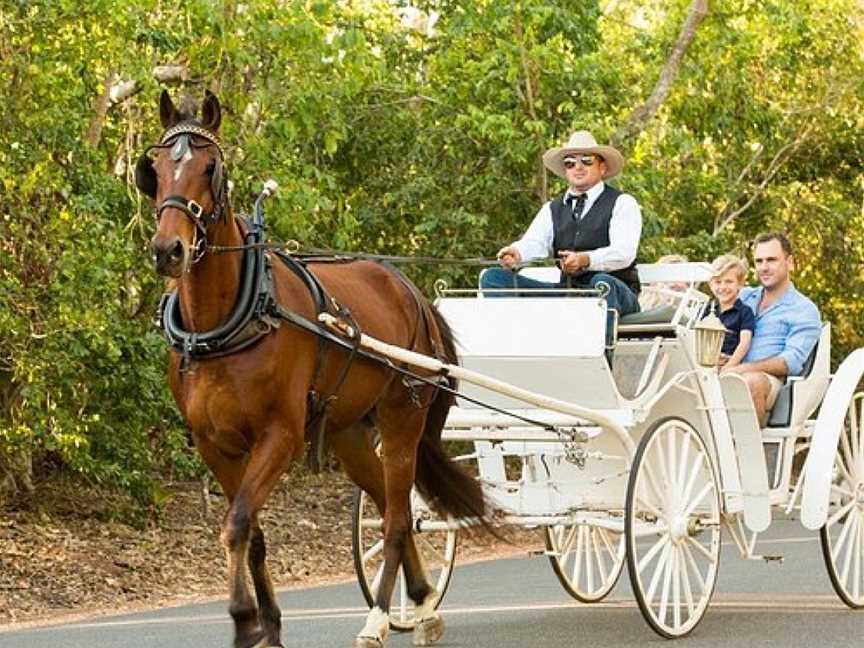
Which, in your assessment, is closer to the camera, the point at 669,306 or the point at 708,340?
the point at 708,340

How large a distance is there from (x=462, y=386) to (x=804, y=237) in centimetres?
1463

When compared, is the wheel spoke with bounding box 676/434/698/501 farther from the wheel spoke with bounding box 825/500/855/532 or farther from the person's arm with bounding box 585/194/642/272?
the wheel spoke with bounding box 825/500/855/532

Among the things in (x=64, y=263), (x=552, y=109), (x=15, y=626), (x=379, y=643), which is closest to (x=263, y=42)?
(x=64, y=263)

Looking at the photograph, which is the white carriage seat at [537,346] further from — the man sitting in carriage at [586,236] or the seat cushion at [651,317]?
the seat cushion at [651,317]

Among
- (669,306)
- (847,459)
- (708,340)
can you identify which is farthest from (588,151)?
(847,459)

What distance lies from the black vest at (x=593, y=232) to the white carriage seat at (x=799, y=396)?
3.48 ft

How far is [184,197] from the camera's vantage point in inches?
321

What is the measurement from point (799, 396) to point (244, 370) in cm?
382

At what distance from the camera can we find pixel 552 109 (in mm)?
17531

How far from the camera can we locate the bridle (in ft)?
26.7

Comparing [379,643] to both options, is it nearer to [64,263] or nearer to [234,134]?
[64,263]

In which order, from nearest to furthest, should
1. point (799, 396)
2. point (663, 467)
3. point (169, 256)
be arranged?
point (169, 256) < point (663, 467) < point (799, 396)

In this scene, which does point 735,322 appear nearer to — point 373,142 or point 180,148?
point 180,148

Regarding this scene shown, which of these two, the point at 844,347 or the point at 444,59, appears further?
the point at 844,347
